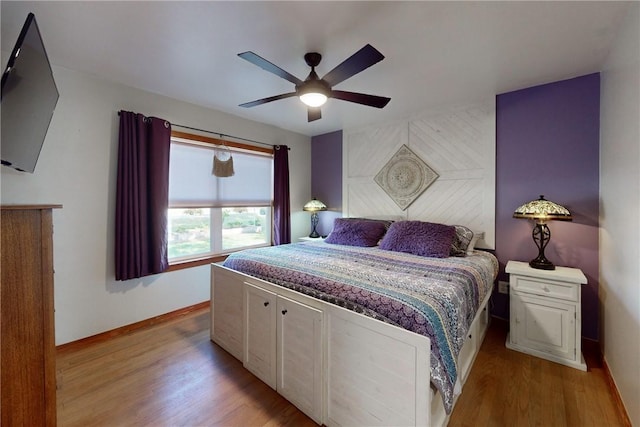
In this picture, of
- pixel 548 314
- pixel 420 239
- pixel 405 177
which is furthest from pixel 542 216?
pixel 405 177

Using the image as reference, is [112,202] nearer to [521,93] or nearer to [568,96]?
[521,93]

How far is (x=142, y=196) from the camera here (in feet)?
8.55

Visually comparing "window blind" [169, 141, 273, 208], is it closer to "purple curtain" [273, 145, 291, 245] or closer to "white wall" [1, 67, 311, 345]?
"purple curtain" [273, 145, 291, 245]

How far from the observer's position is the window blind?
300cm

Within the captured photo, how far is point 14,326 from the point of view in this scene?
1013mm

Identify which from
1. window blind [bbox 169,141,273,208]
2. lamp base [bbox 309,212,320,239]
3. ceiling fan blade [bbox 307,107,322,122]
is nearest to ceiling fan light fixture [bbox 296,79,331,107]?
ceiling fan blade [bbox 307,107,322,122]

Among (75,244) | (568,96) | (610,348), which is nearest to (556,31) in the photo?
(568,96)

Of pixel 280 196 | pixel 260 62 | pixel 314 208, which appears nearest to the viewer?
Result: pixel 260 62

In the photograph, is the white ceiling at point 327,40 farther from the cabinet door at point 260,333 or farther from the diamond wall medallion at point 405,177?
the cabinet door at point 260,333

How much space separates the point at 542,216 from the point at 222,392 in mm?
2813

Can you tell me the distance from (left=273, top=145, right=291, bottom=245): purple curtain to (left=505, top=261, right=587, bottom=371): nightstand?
274 cm

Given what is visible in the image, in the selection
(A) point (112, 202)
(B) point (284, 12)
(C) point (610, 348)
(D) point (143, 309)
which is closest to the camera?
(B) point (284, 12)

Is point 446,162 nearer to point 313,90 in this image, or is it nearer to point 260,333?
point 313,90

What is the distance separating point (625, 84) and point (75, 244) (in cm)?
427
